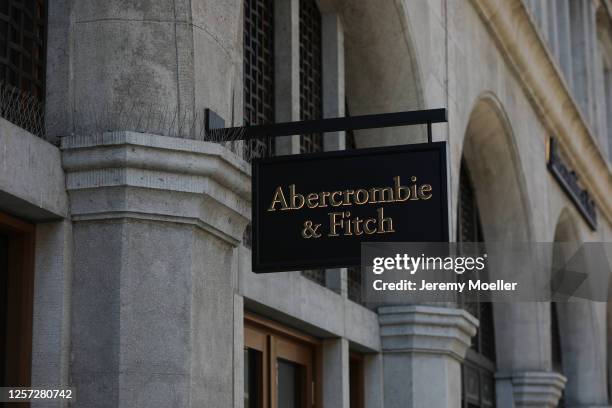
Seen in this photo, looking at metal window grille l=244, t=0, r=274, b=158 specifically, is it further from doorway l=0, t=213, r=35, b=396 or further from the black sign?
doorway l=0, t=213, r=35, b=396

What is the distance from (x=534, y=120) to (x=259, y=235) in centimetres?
1189

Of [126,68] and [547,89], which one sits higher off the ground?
[547,89]

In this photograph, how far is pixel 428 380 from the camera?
41.2 feet

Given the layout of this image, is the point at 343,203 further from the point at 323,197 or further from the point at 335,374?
the point at 335,374

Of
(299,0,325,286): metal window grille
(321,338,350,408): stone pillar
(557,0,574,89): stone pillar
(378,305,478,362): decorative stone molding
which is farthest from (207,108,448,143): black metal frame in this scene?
(557,0,574,89): stone pillar

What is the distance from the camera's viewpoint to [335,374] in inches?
452

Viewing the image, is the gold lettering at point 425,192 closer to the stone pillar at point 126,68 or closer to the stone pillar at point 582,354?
the stone pillar at point 126,68

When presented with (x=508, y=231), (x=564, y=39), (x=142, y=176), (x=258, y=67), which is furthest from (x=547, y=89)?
(x=142, y=176)

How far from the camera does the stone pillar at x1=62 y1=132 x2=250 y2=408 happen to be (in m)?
7.06

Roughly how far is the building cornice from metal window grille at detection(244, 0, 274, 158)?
482 centimetres

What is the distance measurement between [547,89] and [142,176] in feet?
42.5

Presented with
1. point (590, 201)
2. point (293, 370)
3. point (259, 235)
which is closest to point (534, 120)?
point (590, 201)

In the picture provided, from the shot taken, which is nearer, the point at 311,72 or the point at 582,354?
the point at 311,72

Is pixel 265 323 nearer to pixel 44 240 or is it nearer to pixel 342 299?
pixel 342 299
